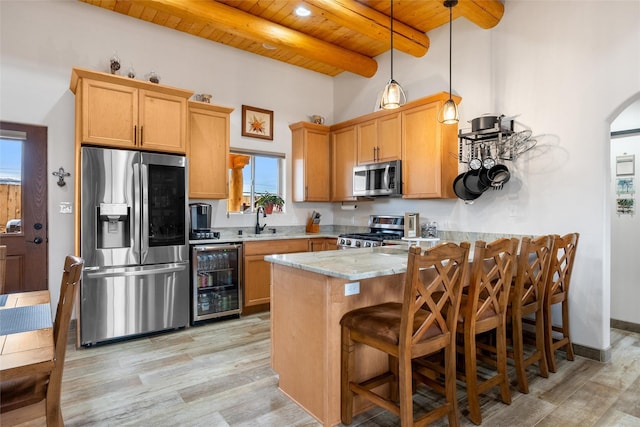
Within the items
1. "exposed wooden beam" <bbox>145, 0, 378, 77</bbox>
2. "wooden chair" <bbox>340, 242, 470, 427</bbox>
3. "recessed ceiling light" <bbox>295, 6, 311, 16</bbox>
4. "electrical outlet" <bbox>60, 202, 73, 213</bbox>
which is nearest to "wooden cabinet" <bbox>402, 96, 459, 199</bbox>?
"exposed wooden beam" <bbox>145, 0, 378, 77</bbox>

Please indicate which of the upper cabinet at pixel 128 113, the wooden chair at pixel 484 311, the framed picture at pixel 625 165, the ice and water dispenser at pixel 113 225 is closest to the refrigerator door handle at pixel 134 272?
the ice and water dispenser at pixel 113 225

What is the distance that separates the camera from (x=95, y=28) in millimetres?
3799

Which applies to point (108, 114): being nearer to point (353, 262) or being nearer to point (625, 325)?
point (353, 262)

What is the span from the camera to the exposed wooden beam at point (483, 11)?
11.0 feet

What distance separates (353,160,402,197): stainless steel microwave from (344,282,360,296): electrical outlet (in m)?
2.33

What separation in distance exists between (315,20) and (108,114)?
2.46 metres

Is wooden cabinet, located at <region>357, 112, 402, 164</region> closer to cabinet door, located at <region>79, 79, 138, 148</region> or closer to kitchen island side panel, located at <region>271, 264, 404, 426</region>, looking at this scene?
kitchen island side panel, located at <region>271, 264, 404, 426</region>

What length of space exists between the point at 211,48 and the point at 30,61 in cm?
193

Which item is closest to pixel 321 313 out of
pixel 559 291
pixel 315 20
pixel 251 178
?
pixel 559 291

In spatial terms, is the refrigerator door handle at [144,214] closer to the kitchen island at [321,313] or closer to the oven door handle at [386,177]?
the kitchen island at [321,313]

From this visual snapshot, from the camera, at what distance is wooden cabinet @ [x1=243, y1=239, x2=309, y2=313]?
13.8 ft

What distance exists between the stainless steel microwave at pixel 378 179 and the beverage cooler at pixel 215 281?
1.76 meters

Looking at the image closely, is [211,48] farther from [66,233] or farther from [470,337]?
[470,337]

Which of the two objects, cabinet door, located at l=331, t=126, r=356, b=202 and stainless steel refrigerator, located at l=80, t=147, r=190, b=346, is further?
cabinet door, located at l=331, t=126, r=356, b=202
